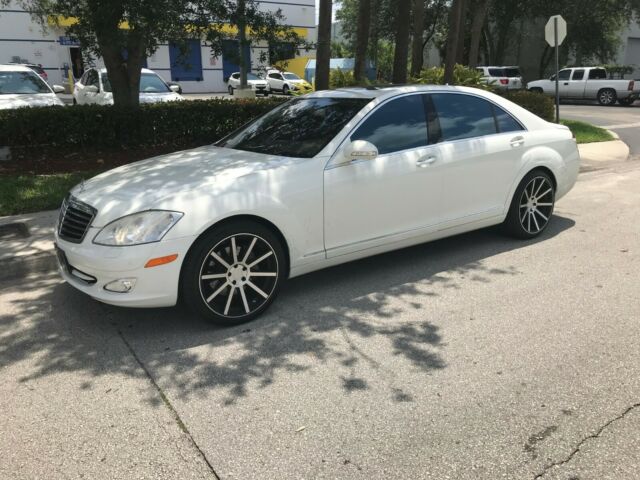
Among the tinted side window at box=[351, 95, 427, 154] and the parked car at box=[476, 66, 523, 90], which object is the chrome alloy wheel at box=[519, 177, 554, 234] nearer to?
the tinted side window at box=[351, 95, 427, 154]

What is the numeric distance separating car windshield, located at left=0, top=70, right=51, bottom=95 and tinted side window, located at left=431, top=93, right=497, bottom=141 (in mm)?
9446

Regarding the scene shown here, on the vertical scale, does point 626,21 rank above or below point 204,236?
above

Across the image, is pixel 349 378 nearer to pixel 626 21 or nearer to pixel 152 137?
pixel 152 137

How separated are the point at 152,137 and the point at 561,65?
35.9 meters

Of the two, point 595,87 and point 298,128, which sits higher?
point 298,128

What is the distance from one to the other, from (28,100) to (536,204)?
30.8 ft

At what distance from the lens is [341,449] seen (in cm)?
271

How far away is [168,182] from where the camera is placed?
405 cm

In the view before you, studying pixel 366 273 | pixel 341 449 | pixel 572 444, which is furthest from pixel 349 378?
pixel 366 273

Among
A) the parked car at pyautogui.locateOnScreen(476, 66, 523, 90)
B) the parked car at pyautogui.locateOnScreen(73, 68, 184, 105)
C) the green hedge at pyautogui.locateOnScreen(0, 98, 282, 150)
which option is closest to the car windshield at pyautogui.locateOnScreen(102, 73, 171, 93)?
the parked car at pyautogui.locateOnScreen(73, 68, 184, 105)

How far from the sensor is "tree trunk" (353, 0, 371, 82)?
14.5m

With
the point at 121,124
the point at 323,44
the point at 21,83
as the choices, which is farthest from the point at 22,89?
the point at 323,44

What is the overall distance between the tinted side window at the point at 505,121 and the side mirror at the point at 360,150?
1867 mm

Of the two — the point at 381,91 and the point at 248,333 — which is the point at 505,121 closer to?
the point at 381,91
